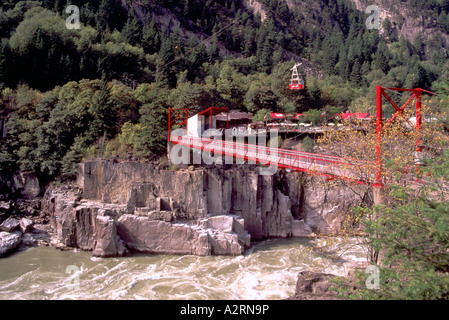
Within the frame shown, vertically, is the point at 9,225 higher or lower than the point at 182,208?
lower

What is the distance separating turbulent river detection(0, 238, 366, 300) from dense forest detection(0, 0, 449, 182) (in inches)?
245

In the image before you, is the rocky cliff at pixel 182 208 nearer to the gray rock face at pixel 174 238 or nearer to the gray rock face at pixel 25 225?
the gray rock face at pixel 174 238

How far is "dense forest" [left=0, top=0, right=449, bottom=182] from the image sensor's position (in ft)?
70.9

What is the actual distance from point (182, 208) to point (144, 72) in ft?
74.8

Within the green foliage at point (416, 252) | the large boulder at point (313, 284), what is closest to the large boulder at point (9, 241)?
the large boulder at point (313, 284)

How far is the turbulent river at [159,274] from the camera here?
12.9 metres

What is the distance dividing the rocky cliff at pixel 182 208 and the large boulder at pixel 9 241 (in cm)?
173

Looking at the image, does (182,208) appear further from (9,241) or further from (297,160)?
(9,241)

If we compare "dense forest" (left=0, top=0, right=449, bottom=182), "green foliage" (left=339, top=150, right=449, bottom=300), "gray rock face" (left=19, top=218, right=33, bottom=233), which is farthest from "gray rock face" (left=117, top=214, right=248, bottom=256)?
"green foliage" (left=339, top=150, right=449, bottom=300)

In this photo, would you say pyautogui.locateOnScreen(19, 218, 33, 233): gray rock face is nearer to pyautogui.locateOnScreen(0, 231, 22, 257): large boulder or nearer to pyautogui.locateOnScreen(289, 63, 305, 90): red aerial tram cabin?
pyautogui.locateOnScreen(0, 231, 22, 257): large boulder

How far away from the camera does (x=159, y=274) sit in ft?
47.0

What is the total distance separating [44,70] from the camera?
95.0ft

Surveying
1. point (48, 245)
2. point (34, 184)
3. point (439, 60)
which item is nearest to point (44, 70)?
point (34, 184)

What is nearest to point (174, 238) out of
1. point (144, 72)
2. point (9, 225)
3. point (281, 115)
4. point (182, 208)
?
point (182, 208)
